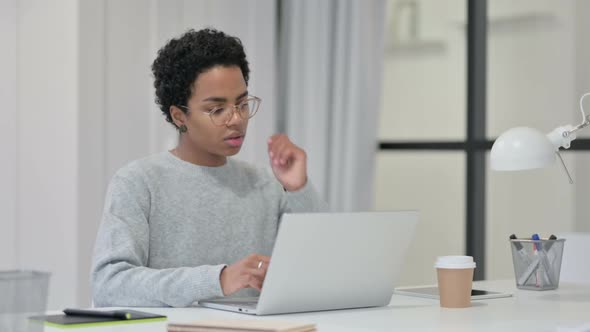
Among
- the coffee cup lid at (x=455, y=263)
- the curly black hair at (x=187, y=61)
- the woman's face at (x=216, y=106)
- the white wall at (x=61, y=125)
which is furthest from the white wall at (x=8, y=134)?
the coffee cup lid at (x=455, y=263)

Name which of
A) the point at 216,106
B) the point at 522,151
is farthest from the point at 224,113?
the point at 522,151

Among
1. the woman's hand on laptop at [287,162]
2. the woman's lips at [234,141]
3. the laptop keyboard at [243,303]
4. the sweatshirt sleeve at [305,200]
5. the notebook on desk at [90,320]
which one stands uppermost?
the woman's lips at [234,141]

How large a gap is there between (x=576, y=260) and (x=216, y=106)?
116 centimetres

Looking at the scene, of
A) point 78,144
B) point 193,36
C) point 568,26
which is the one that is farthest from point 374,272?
point 568,26

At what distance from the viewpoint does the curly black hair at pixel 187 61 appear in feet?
7.88

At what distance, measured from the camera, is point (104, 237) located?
2141 millimetres

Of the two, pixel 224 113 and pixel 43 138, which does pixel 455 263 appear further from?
pixel 43 138

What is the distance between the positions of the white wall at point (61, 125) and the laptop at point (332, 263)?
1.68m

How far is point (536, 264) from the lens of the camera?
2.47 meters

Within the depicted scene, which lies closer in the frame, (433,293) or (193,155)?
(433,293)

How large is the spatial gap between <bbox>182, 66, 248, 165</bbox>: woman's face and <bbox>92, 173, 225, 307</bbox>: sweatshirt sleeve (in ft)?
0.66

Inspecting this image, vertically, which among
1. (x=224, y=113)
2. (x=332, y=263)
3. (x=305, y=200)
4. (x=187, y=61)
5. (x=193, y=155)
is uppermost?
(x=187, y=61)

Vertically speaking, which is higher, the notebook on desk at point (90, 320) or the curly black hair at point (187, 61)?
the curly black hair at point (187, 61)

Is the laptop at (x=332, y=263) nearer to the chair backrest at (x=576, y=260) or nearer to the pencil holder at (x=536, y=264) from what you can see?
the pencil holder at (x=536, y=264)
